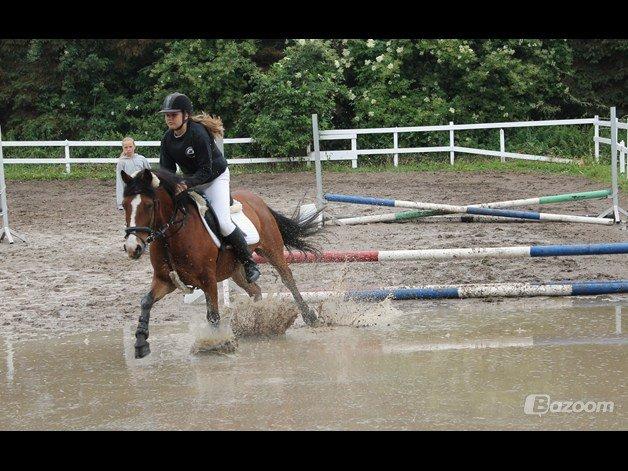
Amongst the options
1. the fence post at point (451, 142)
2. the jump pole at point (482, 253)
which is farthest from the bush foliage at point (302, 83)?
the jump pole at point (482, 253)

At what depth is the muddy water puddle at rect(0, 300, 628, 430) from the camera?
6.05 m

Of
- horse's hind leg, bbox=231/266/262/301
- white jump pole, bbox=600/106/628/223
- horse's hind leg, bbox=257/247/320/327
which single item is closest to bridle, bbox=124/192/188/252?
horse's hind leg, bbox=231/266/262/301

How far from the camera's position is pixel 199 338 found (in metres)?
8.06

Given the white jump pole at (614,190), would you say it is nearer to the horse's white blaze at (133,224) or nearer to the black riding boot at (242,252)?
the black riding boot at (242,252)

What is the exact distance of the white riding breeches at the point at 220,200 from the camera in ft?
27.6

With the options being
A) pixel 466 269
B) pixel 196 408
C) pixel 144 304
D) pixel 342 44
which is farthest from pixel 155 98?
pixel 196 408

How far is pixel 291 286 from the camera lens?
9.27 m

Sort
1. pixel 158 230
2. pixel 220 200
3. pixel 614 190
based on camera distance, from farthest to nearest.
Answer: pixel 614 190
pixel 220 200
pixel 158 230

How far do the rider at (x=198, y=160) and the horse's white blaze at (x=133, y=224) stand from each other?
0.56 meters

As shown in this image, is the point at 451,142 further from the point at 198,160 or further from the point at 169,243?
the point at 169,243

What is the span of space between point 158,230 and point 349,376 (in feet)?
6.51

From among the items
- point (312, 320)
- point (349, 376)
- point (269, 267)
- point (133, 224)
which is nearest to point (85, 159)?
point (269, 267)

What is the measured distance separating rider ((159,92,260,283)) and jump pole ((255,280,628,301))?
3.92ft

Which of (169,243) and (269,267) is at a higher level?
(169,243)
